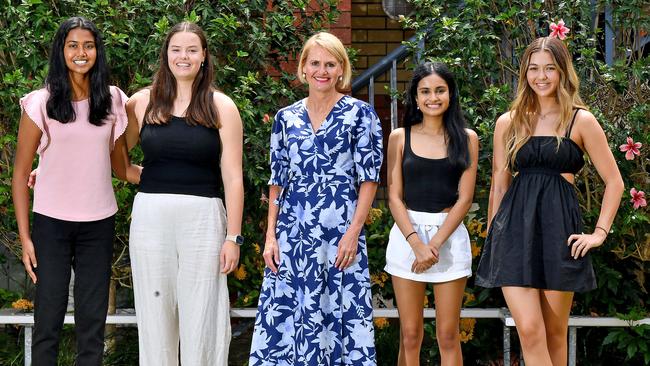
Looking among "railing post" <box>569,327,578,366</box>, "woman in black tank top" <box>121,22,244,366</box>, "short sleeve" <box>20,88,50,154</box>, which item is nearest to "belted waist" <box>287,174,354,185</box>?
"woman in black tank top" <box>121,22,244,366</box>

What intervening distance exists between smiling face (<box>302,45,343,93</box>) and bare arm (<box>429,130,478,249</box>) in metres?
0.85

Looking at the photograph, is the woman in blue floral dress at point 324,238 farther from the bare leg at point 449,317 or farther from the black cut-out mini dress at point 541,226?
the black cut-out mini dress at point 541,226

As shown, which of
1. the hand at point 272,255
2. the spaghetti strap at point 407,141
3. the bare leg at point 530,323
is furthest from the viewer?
the spaghetti strap at point 407,141

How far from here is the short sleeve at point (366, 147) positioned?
4.84 metres

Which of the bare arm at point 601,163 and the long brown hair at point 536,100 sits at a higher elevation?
the long brown hair at point 536,100

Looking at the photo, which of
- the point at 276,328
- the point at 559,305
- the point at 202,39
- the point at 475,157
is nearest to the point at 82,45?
the point at 202,39

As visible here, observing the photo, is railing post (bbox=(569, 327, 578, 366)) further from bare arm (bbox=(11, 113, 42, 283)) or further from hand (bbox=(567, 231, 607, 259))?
bare arm (bbox=(11, 113, 42, 283))

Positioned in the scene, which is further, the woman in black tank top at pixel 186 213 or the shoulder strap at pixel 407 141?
the shoulder strap at pixel 407 141

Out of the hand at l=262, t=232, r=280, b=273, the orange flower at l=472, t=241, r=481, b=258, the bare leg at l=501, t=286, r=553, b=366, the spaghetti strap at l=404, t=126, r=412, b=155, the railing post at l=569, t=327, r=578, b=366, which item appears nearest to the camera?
the bare leg at l=501, t=286, r=553, b=366

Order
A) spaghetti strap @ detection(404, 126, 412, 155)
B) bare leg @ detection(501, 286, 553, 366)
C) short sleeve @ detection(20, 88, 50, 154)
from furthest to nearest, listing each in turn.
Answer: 1. spaghetti strap @ detection(404, 126, 412, 155)
2. short sleeve @ detection(20, 88, 50, 154)
3. bare leg @ detection(501, 286, 553, 366)

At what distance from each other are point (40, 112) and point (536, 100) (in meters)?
2.37

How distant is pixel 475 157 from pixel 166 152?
5.21 ft

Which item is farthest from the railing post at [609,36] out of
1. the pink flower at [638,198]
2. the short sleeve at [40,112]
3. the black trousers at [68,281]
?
the short sleeve at [40,112]

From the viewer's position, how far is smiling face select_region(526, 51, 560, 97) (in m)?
4.79
